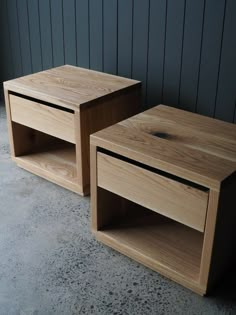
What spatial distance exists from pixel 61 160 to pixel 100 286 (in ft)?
2.35

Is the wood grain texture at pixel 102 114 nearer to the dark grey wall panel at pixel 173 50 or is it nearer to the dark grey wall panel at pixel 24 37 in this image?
the dark grey wall panel at pixel 173 50

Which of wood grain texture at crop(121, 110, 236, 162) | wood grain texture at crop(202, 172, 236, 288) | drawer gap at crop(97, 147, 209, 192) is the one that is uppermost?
wood grain texture at crop(121, 110, 236, 162)

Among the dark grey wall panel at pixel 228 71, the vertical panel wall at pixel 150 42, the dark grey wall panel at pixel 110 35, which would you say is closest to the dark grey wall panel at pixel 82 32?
the vertical panel wall at pixel 150 42

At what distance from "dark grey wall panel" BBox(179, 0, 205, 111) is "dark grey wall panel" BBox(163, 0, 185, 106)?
0.02 meters

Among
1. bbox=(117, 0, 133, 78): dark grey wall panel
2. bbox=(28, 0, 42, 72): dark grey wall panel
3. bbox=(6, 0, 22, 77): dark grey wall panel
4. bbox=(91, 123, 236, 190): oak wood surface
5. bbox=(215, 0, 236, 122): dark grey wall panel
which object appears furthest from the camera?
bbox=(6, 0, 22, 77): dark grey wall panel

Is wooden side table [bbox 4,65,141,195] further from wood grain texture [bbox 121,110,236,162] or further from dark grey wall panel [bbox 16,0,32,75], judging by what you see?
dark grey wall panel [bbox 16,0,32,75]

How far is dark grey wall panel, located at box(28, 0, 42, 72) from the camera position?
2.18 metres

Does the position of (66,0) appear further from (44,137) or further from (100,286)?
(100,286)

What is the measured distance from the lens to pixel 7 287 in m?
1.25

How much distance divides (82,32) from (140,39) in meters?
0.32

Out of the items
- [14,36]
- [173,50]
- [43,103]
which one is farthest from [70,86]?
[14,36]

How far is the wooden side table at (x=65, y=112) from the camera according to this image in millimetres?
1595

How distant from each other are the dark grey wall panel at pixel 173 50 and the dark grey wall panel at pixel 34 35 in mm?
745

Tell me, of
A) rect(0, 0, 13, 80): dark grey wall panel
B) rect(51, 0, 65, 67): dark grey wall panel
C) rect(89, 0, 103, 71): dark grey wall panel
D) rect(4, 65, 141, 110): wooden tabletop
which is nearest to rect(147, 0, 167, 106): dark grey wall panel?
rect(4, 65, 141, 110): wooden tabletop
